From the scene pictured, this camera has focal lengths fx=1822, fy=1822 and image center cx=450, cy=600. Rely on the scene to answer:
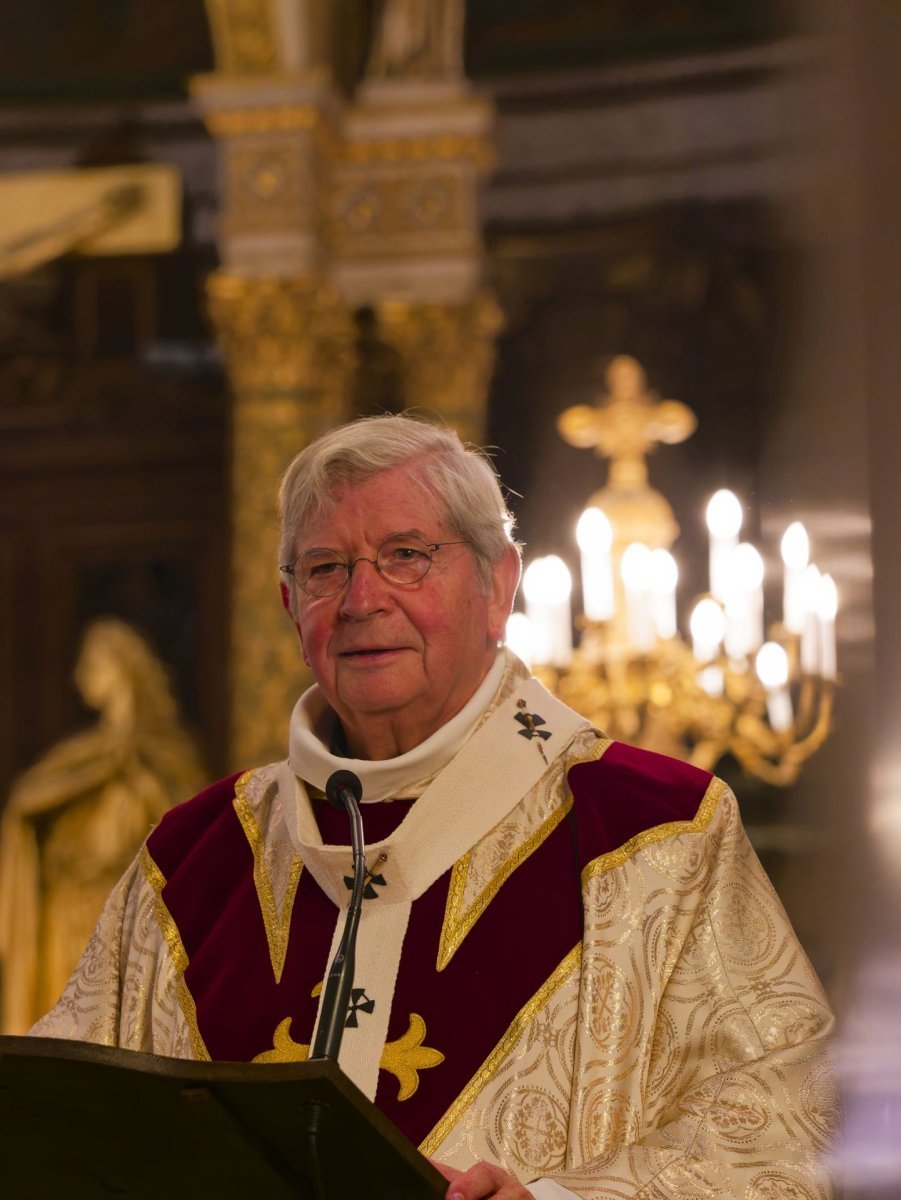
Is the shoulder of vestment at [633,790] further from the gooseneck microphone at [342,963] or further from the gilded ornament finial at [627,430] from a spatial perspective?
the gilded ornament finial at [627,430]

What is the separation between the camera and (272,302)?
24.7 feet

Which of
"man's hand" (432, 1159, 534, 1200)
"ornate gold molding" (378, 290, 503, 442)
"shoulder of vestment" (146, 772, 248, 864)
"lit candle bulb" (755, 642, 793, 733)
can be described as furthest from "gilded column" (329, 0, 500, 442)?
"man's hand" (432, 1159, 534, 1200)

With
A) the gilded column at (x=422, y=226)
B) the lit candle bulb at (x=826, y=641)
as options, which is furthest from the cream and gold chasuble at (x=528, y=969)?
the gilded column at (x=422, y=226)

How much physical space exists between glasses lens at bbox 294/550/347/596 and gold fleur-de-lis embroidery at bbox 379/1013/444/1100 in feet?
1.96

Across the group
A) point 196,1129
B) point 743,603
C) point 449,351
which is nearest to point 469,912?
point 196,1129

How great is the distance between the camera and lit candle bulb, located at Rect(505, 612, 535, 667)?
18.5 ft

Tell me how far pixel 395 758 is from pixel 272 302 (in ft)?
17.2

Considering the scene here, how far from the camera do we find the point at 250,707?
733 centimetres

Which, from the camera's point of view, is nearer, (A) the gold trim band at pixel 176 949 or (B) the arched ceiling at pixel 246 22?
(A) the gold trim band at pixel 176 949

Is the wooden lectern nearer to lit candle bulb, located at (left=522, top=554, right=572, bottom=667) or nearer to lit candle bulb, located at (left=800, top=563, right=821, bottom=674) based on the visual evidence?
lit candle bulb, located at (left=800, top=563, right=821, bottom=674)

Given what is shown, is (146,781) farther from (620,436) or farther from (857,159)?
(857,159)

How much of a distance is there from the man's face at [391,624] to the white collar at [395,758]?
0.03 meters

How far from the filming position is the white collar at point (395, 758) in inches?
98.9

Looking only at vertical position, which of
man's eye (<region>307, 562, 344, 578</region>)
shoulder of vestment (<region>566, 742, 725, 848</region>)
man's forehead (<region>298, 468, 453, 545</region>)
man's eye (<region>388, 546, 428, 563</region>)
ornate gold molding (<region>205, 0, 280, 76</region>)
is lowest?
shoulder of vestment (<region>566, 742, 725, 848</region>)
